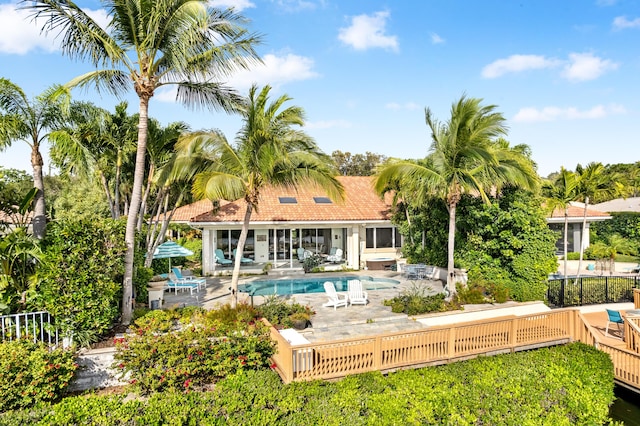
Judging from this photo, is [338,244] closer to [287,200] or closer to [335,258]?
[335,258]

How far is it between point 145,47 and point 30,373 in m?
7.89

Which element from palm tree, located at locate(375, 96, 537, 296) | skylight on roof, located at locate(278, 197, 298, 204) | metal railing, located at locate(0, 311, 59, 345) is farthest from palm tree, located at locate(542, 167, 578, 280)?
metal railing, located at locate(0, 311, 59, 345)

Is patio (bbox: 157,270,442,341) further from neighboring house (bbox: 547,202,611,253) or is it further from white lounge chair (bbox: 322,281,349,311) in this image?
neighboring house (bbox: 547,202,611,253)

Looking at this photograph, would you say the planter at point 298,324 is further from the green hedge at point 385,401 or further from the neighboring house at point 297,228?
the neighboring house at point 297,228

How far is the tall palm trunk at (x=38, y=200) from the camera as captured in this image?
31.6 feet

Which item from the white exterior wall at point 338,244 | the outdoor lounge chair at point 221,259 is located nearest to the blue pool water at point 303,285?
the white exterior wall at point 338,244

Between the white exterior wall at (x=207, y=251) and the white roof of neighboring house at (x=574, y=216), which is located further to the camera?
the white roof of neighboring house at (x=574, y=216)

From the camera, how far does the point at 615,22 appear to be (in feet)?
48.8

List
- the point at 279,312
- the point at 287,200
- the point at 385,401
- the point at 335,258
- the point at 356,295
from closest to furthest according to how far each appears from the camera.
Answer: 1. the point at 385,401
2. the point at 279,312
3. the point at 356,295
4. the point at 335,258
5. the point at 287,200

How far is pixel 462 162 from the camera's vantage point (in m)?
14.0

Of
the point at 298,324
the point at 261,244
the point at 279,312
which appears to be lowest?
the point at 298,324

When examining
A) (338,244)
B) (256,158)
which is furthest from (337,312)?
(338,244)

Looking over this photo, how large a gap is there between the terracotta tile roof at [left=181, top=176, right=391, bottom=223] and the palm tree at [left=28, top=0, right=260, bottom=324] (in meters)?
9.27

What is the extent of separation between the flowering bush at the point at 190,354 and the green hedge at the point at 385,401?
395mm
